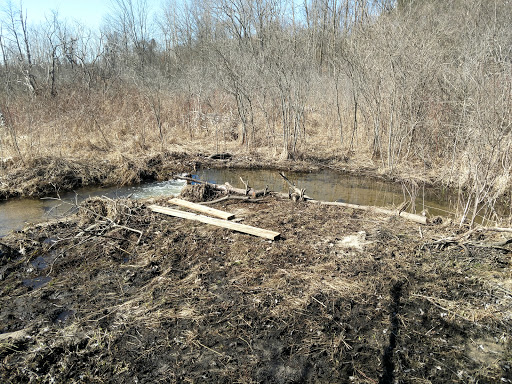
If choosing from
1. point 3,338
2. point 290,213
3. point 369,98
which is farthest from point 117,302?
point 369,98

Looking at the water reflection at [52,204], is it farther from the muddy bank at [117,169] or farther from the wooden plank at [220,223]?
the wooden plank at [220,223]

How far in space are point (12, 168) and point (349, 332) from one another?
9.90 m

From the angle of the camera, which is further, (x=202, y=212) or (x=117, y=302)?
(x=202, y=212)

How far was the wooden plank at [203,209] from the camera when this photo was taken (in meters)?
6.33

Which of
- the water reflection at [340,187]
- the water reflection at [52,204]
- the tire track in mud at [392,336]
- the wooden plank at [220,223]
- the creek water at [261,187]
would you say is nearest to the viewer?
the tire track in mud at [392,336]

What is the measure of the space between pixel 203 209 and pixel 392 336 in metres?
4.23

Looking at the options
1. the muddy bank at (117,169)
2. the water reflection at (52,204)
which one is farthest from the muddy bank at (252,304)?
the muddy bank at (117,169)

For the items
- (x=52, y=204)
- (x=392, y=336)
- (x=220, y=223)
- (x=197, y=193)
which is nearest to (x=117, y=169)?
(x=52, y=204)

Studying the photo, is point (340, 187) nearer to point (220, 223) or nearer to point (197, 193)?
point (197, 193)

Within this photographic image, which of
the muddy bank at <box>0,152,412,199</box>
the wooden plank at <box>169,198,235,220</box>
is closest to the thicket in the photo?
the muddy bank at <box>0,152,412,199</box>

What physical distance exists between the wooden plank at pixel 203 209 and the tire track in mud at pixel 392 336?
10.3ft

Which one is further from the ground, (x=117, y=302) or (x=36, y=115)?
(x=36, y=115)

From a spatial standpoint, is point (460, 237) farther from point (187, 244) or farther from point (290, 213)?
point (187, 244)

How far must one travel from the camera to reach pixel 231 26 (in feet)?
45.4
